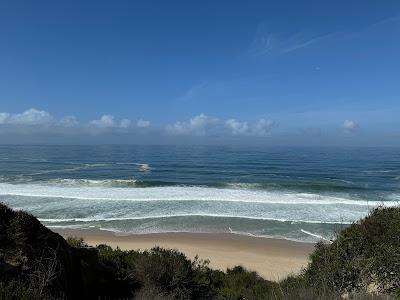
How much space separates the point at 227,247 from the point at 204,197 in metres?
12.0

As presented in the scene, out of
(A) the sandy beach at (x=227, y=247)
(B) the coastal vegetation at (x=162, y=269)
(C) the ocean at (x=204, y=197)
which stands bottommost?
(A) the sandy beach at (x=227, y=247)

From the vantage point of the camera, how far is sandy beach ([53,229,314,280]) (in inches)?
653

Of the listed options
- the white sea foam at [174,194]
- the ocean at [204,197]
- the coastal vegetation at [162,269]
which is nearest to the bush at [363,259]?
the coastal vegetation at [162,269]

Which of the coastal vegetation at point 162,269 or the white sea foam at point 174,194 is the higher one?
the coastal vegetation at point 162,269

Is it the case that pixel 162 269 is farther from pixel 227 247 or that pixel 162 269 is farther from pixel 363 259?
pixel 227 247

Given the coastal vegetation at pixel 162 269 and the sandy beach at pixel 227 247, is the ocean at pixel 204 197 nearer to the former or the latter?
the sandy beach at pixel 227 247

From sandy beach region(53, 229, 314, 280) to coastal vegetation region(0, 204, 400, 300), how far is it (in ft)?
20.4

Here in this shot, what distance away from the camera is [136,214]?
25.3 metres

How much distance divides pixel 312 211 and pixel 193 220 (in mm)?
Result: 7759

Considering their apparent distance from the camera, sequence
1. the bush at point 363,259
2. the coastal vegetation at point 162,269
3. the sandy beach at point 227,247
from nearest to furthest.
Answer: the coastal vegetation at point 162,269 → the bush at point 363,259 → the sandy beach at point 227,247

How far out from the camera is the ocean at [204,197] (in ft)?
74.8

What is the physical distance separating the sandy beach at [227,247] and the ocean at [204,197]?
1.03 m

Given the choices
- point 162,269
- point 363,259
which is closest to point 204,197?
point 162,269

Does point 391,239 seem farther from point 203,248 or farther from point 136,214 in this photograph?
point 136,214
